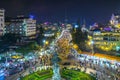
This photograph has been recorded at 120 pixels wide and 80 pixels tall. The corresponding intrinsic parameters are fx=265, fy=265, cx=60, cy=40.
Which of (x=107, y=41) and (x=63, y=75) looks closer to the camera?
(x=63, y=75)

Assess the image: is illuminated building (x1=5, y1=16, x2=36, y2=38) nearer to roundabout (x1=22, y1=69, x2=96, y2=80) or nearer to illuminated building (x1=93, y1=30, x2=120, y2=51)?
illuminated building (x1=93, y1=30, x2=120, y2=51)

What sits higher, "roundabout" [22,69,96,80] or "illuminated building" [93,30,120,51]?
"illuminated building" [93,30,120,51]

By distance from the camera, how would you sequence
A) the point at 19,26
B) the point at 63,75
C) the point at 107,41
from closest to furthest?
the point at 63,75 < the point at 107,41 < the point at 19,26

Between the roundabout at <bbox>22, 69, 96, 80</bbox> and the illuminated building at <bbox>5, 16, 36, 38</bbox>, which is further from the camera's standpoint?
the illuminated building at <bbox>5, 16, 36, 38</bbox>

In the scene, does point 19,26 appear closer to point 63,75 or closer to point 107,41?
point 107,41

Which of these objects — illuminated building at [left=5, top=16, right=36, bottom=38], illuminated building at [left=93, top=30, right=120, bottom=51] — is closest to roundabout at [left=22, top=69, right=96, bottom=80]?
illuminated building at [left=93, top=30, right=120, bottom=51]

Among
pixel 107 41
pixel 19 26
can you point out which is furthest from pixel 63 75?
pixel 19 26

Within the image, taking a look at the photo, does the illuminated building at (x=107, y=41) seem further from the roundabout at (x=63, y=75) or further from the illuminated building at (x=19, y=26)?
the roundabout at (x=63, y=75)

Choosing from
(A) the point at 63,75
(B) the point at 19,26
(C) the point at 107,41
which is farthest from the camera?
(B) the point at 19,26

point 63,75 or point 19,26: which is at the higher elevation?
point 19,26

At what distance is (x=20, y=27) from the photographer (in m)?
74.1

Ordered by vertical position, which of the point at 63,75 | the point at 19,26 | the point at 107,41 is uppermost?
the point at 19,26

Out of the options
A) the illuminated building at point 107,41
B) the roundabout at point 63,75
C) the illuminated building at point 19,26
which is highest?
the illuminated building at point 19,26

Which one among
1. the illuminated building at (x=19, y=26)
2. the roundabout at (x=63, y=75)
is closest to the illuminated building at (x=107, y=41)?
the illuminated building at (x=19, y=26)
